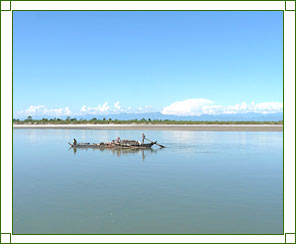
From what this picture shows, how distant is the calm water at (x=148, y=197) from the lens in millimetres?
13367

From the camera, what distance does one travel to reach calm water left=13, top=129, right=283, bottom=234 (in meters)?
13.4

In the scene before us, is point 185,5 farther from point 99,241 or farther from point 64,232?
point 64,232

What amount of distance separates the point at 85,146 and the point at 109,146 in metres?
4.04

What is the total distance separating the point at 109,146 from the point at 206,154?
14830mm

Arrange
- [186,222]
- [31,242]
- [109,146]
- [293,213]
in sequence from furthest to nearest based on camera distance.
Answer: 1. [109,146]
2. [186,222]
3. [293,213]
4. [31,242]

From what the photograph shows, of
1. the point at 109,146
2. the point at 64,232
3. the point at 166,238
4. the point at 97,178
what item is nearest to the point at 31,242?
the point at 64,232

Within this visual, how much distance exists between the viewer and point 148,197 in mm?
17469

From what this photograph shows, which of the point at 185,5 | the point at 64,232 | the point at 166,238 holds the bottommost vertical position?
the point at 64,232

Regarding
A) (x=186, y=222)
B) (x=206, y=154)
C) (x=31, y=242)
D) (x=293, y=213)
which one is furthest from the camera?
(x=206, y=154)

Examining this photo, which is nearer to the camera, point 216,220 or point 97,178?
point 216,220

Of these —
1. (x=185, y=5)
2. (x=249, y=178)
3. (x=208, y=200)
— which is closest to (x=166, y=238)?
(x=208, y=200)

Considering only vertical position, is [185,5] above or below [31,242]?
above

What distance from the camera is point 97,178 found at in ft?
74.3

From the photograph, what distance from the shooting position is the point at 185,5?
1248 centimetres
